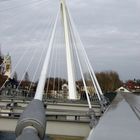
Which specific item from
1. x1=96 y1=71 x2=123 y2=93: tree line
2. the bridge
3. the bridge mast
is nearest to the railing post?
the bridge

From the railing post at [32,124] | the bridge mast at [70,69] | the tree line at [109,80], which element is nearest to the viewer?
the railing post at [32,124]

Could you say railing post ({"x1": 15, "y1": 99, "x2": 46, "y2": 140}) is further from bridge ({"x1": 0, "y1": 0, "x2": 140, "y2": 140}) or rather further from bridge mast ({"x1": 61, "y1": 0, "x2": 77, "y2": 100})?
bridge mast ({"x1": 61, "y1": 0, "x2": 77, "y2": 100})

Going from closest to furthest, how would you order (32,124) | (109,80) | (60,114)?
(32,124) → (60,114) → (109,80)

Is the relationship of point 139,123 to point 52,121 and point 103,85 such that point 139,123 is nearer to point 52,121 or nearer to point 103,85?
point 52,121

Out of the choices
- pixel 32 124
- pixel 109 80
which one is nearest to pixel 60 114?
pixel 32 124

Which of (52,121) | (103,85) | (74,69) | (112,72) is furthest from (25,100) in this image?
(112,72)

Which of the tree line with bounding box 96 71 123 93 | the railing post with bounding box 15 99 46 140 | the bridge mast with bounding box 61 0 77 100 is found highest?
the tree line with bounding box 96 71 123 93

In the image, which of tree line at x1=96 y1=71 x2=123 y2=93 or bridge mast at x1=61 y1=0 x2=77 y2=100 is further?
tree line at x1=96 y1=71 x2=123 y2=93

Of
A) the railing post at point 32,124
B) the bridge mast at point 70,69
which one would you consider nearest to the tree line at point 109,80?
the bridge mast at point 70,69

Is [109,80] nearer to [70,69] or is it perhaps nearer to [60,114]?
[70,69]

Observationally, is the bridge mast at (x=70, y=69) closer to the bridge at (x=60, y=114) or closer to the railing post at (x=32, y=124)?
the bridge at (x=60, y=114)

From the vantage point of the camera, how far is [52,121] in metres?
16.9

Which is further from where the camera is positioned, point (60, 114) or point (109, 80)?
point (109, 80)

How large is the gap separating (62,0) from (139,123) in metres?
35.6
